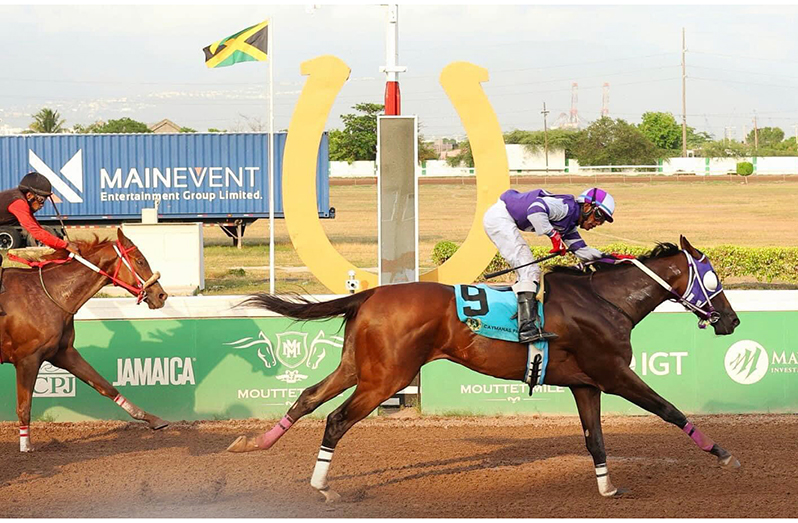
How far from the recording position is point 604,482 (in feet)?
20.7

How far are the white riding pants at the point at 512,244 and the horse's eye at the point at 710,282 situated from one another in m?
1.22

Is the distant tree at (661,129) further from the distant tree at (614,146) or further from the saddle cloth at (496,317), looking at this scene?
the saddle cloth at (496,317)

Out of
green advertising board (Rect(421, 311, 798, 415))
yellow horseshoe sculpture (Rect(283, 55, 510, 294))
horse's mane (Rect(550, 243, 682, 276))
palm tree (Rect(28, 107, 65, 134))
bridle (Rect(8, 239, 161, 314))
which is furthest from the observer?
palm tree (Rect(28, 107, 65, 134))

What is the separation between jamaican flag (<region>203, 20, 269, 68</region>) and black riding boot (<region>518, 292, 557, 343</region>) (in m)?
8.73

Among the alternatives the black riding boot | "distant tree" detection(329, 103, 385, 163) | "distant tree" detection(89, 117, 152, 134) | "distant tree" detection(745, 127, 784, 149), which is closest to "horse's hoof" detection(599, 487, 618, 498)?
the black riding boot

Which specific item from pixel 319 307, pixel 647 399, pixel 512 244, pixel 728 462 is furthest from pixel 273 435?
pixel 728 462

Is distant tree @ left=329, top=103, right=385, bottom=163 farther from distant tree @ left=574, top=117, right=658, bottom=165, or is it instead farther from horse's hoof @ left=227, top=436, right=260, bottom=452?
horse's hoof @ left=227, top=436, right=260, bottom=452

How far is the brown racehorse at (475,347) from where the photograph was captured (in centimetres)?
624

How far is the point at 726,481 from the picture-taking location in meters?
6.67

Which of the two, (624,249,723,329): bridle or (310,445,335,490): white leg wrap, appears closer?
(310,445,335,490): white leg wrap

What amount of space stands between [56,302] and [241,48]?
7162mm

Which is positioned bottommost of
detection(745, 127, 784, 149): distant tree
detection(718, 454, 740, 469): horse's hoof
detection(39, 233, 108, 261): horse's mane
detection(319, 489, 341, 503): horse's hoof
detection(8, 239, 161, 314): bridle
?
detection(319, 489, 341, 503): horse's hoof

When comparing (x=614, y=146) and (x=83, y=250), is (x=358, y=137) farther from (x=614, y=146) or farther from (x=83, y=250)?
(x=83, y=250)

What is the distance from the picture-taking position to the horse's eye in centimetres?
668
